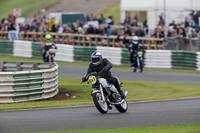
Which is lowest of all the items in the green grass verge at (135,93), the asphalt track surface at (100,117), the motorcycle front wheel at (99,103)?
the green grass verge at (135,93)

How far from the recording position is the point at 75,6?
58.3 metres

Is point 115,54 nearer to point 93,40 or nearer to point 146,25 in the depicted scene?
point 146,25

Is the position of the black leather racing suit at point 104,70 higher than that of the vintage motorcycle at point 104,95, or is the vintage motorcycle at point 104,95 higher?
the black leather racing suit at point 104,70

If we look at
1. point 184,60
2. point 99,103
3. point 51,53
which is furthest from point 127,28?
point 99,103

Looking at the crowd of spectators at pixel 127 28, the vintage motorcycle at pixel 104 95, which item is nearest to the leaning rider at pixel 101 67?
the vintage motorcycle at pixel 104 95

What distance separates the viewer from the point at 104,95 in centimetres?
1367

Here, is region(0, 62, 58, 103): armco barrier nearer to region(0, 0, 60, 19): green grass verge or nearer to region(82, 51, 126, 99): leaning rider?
region(82, 51, 126, 99): leaning rider

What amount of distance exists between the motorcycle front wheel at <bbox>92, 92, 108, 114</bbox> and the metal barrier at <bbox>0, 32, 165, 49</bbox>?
51.3 ft

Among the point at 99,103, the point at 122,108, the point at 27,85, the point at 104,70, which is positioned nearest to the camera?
the point at 99,103

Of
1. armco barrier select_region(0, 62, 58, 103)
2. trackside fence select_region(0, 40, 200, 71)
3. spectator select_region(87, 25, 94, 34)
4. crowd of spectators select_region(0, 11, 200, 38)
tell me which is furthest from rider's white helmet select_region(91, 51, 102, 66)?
spectator select_region(87, 25, 94, 34)

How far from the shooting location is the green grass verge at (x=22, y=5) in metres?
60.8

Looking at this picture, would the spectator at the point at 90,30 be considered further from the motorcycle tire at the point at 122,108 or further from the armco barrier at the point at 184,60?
the motorcycle tire at the point at 122,108

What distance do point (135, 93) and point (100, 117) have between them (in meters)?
6.12

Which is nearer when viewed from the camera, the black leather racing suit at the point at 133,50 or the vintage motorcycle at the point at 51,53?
the black leather racing suit at the point at 133,50
